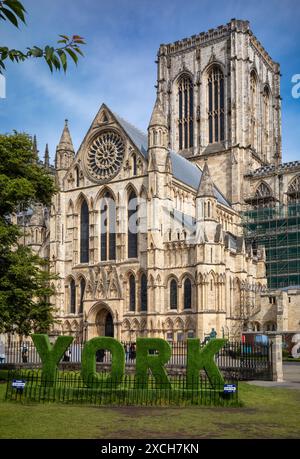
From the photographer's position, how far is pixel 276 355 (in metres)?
25.7

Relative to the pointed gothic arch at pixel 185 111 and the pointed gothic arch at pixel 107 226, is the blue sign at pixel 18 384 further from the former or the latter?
the pointed gothic arch at pixel 185 111

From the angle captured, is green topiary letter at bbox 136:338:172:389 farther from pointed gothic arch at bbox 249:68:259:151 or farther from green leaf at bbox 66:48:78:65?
pointed gothic arch at bbox 249:68:259:151

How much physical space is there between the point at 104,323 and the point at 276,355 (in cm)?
2989

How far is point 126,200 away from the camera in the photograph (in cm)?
5362

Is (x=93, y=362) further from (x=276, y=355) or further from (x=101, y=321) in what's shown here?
(x=101, y=321)

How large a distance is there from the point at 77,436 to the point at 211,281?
118 feet

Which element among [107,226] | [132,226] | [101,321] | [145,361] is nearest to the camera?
[145,361]

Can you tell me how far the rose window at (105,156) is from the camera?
2165 inches

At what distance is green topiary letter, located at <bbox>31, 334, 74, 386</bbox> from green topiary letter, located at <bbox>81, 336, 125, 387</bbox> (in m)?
0.85

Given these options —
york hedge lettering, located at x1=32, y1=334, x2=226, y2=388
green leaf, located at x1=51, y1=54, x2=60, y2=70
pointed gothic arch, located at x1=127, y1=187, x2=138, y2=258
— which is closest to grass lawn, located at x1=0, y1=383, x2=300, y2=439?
york hedge lettering, located at x1=32, y1=334, x2=226, y2=388

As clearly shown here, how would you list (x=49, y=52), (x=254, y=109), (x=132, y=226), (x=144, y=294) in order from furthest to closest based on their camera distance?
1. (x=254, y=109)
2. (x=132, y=226)
3. (x=144, y=294)
4. (x=49, y=52)

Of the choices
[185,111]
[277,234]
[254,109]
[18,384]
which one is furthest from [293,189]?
[18,384]

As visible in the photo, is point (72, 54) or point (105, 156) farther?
point (105, 156)

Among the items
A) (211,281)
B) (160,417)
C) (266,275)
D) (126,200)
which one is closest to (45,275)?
(160,417)
